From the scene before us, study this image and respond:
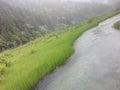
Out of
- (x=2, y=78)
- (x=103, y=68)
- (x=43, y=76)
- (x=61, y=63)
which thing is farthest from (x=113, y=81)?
(x=2, y=78)

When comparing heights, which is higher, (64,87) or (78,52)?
(64,87)

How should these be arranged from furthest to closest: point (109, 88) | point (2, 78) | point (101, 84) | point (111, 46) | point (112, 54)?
point (111, 46)
point (112, 54)
point (2, 78)
point (101, 84)
point (109, 88)

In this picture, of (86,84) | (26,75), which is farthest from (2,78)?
(86,84)

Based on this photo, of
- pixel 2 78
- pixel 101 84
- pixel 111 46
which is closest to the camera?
pixel 101 84

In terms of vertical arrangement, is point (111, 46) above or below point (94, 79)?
below

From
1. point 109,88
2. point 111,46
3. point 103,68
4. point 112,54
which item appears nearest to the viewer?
point 109,88

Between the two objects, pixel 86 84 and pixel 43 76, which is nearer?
pixel 86 84

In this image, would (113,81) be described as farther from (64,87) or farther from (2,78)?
(2,78)

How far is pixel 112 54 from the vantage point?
99.0 ft

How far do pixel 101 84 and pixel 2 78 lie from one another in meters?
12.1

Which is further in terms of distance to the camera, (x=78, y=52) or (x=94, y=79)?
(x=78, y=52)

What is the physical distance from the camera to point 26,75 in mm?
25844

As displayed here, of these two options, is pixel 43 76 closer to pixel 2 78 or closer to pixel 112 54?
pixel 2 78

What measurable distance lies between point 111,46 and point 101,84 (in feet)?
49.2
